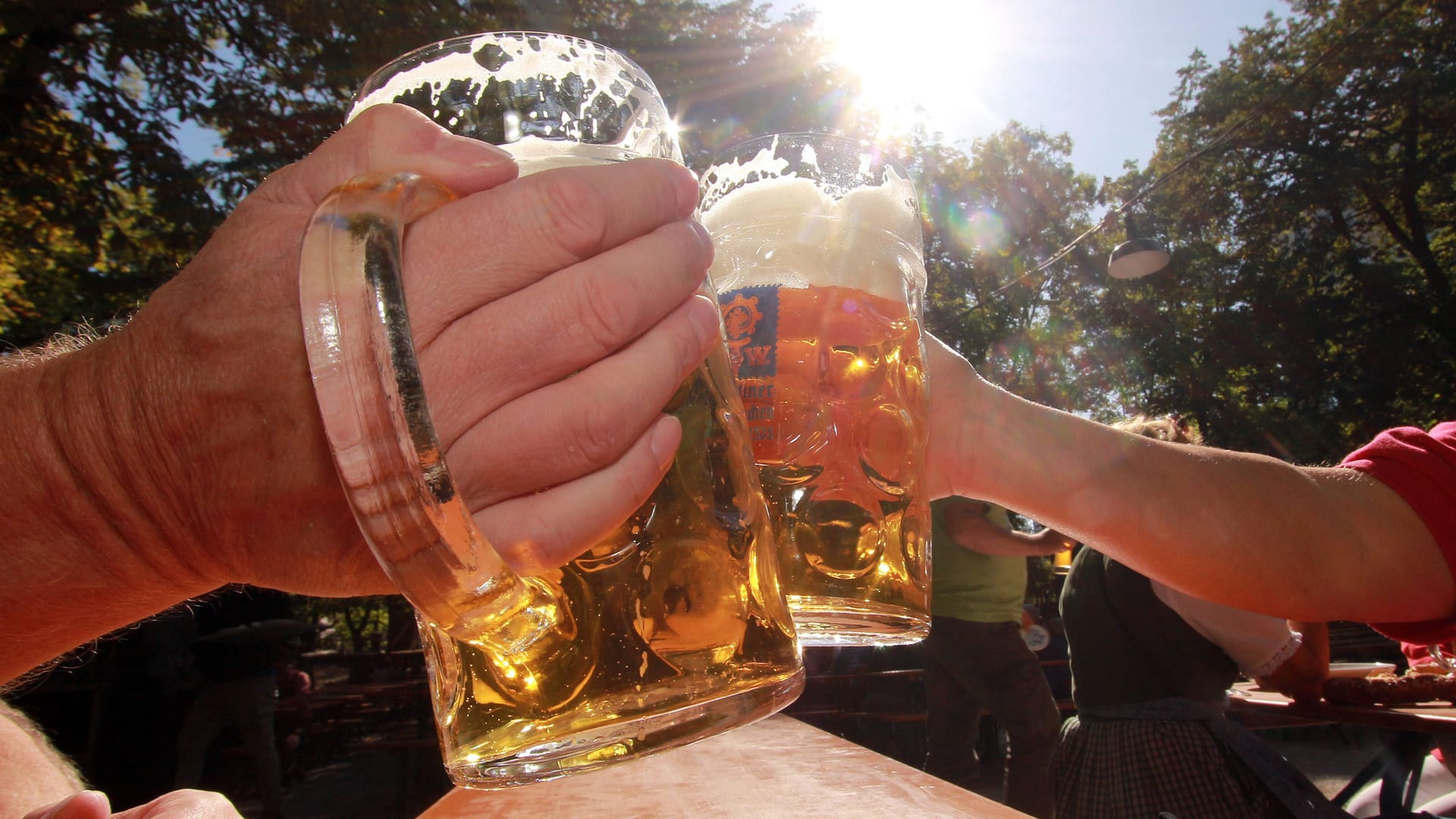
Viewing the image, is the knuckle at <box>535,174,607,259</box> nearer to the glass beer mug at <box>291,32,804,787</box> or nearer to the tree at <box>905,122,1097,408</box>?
the glass beer mug at <box>291,32,804,787</box>

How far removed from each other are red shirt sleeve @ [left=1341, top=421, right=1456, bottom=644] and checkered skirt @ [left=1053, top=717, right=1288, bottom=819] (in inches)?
38.4

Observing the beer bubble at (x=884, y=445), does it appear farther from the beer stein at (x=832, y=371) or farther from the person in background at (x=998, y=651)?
the person in background at (x=998, y=651)

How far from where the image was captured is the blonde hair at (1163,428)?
2.69m

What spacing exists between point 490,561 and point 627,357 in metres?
0.13

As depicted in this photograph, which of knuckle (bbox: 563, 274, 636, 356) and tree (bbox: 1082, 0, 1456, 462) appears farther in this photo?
tree (bbox: 1082, 0, 1456, 462)

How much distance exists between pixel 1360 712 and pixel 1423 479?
1.98m

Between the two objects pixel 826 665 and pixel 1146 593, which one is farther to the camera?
pixel 826 665

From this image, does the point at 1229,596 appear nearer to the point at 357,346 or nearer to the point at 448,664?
the point at 448,664

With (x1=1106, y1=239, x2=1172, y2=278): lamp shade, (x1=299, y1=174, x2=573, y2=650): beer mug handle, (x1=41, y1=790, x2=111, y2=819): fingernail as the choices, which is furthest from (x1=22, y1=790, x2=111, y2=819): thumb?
(x1=1106, y1=239, x2=1172, y2=278): lamp shade

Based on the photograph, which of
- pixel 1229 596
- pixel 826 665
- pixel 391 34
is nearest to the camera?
pixel 1229 596

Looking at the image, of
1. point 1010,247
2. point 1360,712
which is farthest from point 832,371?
point 1010,247

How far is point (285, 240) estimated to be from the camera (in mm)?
442

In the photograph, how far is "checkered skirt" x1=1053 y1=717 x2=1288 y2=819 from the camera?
2.01m

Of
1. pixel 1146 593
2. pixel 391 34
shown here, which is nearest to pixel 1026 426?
pixel 1146 593
